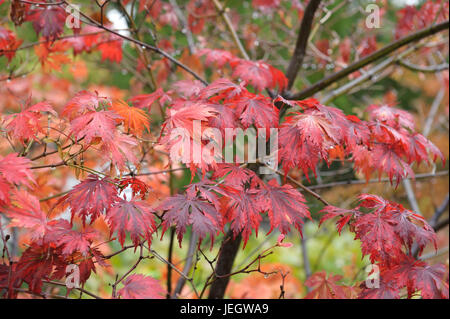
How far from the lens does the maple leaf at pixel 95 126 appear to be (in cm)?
106

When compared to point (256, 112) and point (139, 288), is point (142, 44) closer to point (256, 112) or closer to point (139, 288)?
point (256, 112)

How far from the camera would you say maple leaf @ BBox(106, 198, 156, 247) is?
38.8 inches

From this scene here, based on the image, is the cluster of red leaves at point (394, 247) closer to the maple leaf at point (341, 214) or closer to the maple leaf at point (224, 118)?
the maple leaf at point (341, 214)

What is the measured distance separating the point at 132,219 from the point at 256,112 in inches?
18.7

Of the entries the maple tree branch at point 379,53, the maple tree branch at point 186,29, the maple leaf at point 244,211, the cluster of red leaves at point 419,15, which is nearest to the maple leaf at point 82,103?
the maple leaf at point 244,211

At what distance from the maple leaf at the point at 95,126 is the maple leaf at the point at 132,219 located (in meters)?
0.19

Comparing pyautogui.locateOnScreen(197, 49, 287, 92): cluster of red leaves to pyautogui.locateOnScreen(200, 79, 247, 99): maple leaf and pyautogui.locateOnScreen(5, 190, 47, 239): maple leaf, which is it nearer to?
pyautogui.locateOnScreen(200, 79, 247, 99): maple leaf

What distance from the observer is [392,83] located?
595cm

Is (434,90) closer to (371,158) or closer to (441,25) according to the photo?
(441,25)

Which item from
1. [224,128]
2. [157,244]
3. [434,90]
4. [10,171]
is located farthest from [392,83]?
[10,171]

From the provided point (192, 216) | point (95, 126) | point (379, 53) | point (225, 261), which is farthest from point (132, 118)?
point (379, 53)

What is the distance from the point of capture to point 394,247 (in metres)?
1.08

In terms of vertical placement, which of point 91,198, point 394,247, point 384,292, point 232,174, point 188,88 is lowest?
point 384,292

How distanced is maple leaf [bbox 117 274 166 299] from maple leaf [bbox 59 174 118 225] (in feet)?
0.82
